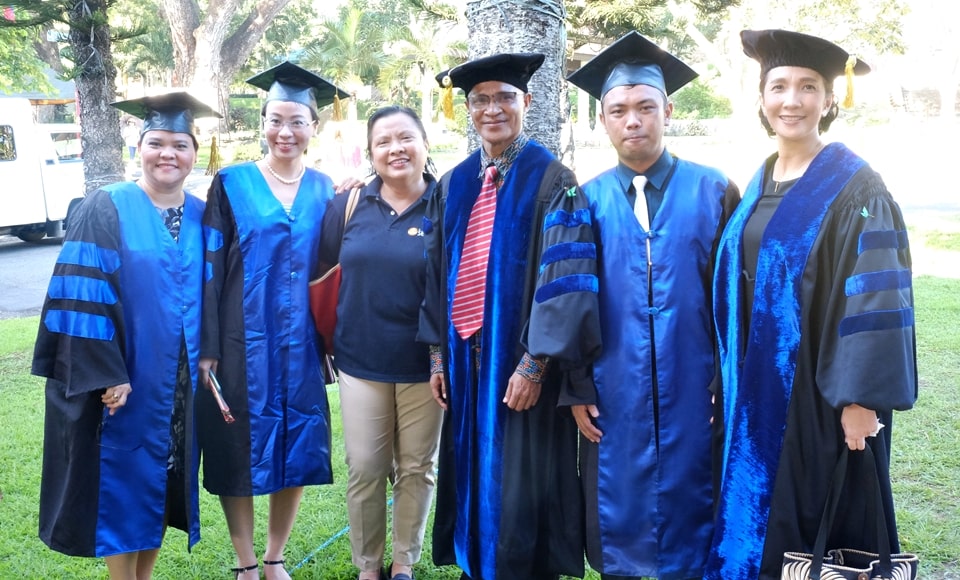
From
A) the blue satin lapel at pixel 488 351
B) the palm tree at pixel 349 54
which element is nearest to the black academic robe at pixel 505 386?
the blue satin lapel at pixel 488 351

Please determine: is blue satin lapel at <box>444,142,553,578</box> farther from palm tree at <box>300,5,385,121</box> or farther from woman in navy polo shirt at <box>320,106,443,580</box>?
palm tree at <box>300,5,385,121</box>

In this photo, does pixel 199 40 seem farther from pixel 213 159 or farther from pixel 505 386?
pixel 505 386

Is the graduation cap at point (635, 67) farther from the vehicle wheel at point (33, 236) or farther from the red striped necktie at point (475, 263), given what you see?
the vehicle wheel at point (33, 236)

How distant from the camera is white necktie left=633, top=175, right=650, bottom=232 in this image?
2.76 metres

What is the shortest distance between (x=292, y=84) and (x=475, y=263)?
1.06m

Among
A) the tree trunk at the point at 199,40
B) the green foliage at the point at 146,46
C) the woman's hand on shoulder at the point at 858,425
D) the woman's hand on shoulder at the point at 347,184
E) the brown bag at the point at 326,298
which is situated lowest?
the woman's hand on shoulder at the point at 858,425

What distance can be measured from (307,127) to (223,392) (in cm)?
107

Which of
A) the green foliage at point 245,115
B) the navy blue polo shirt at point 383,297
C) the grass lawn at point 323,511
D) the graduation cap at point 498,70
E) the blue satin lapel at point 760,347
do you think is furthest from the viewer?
the green foliage at point 245,115

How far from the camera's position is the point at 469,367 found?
306 centimetres

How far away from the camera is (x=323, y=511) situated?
4.25 m

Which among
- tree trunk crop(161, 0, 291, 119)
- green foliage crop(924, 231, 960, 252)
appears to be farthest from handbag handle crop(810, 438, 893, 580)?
tree trunk crop(161, 0, 291, 119)

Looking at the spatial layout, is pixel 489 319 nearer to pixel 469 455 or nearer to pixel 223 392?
pixel 469 455

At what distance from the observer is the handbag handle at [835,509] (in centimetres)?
235

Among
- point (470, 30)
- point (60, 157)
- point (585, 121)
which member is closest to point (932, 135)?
point (585, 121)
